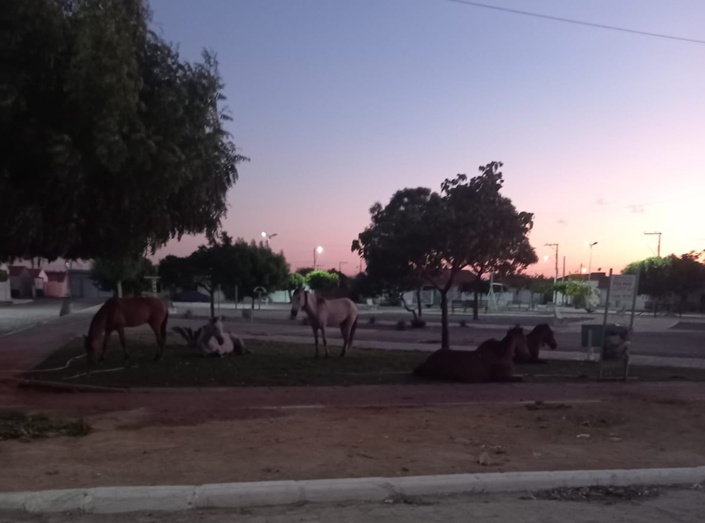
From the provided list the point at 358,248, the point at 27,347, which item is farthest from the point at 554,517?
the point at 27,347

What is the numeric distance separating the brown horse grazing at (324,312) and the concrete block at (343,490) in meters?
12.4

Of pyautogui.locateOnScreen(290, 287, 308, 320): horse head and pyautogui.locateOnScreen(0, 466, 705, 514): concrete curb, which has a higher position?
pyautogui.locateOnScreen(290, 287, 308, 320): horse head

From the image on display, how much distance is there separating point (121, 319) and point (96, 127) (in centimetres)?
883

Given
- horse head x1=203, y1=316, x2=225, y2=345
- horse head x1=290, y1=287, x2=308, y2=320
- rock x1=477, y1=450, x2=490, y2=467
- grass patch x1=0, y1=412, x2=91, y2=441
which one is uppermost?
horse head x1=290, y1=287, x2=308, y2=320

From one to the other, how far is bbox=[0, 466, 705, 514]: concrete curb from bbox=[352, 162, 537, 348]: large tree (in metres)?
12.3

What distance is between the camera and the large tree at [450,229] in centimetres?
2122

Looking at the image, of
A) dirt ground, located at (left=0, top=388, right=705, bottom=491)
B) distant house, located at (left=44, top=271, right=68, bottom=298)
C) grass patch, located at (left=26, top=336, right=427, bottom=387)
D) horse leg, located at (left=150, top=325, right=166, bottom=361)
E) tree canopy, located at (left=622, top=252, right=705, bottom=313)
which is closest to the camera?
dirt ground, located at (left=0, top=388, right=705, bottom=491)

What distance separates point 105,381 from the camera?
56.0 ft

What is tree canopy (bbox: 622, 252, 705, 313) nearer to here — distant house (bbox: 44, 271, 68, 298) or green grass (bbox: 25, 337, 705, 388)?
green grass (bbox: 25, 337, 705, 388)

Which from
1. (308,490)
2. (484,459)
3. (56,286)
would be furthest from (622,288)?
(56,286)

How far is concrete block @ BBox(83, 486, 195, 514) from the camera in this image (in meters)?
7.78

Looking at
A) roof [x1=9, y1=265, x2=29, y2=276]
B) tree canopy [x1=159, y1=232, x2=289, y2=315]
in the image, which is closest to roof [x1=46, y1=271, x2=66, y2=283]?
roof [x1=9, y1=265, x2=29, y2=276]

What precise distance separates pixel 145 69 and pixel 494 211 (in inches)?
418

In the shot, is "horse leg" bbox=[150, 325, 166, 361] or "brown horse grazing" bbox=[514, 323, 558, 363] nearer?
"horse leg" bbox=[150, 325, 166, 361]
